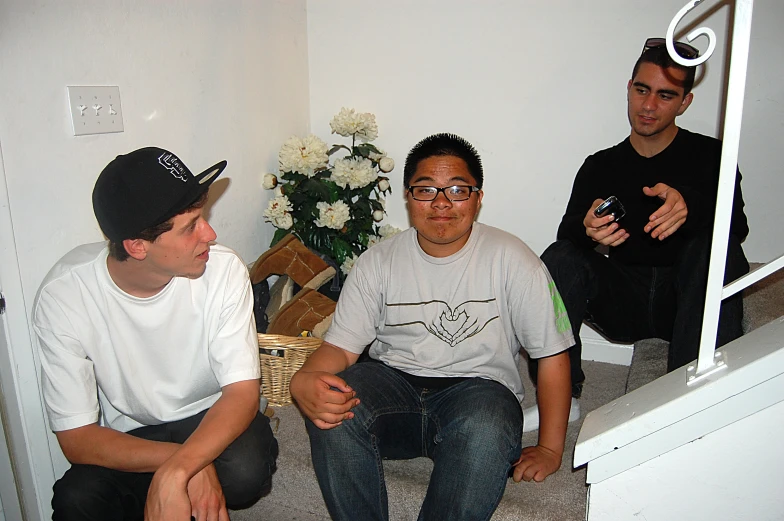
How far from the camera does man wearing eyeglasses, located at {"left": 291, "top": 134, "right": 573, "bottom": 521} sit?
1351 mm

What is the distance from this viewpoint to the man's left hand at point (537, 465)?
1.46 meters

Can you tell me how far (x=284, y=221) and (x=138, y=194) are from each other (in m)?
1.12

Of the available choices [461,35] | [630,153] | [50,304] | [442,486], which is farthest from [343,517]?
[461,35]

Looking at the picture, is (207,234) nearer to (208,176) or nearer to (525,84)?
(208,176)

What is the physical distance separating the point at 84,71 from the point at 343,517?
129 cm

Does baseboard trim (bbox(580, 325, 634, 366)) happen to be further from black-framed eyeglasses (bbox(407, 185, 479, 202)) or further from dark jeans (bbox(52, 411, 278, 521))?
dark jeans (bbox(52, 411, 278, 521))

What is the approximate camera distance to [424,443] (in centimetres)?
147

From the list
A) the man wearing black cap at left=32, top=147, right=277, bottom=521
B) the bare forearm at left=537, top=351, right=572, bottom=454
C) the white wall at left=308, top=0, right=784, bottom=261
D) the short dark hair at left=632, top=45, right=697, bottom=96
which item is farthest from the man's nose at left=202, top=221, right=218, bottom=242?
the short dark hair at left=632, top=45, right=697, bottom=96

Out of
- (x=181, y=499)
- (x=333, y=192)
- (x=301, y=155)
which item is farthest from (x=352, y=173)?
(x=181, y=499)

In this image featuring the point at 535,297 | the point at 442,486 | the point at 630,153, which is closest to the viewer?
the point at 442,486

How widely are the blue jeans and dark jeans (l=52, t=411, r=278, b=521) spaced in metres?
0.15

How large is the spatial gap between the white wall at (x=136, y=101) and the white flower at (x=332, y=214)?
277 millimetres

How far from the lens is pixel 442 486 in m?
1.24

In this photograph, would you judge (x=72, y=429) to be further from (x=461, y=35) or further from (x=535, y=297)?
(x=461, y=35)
